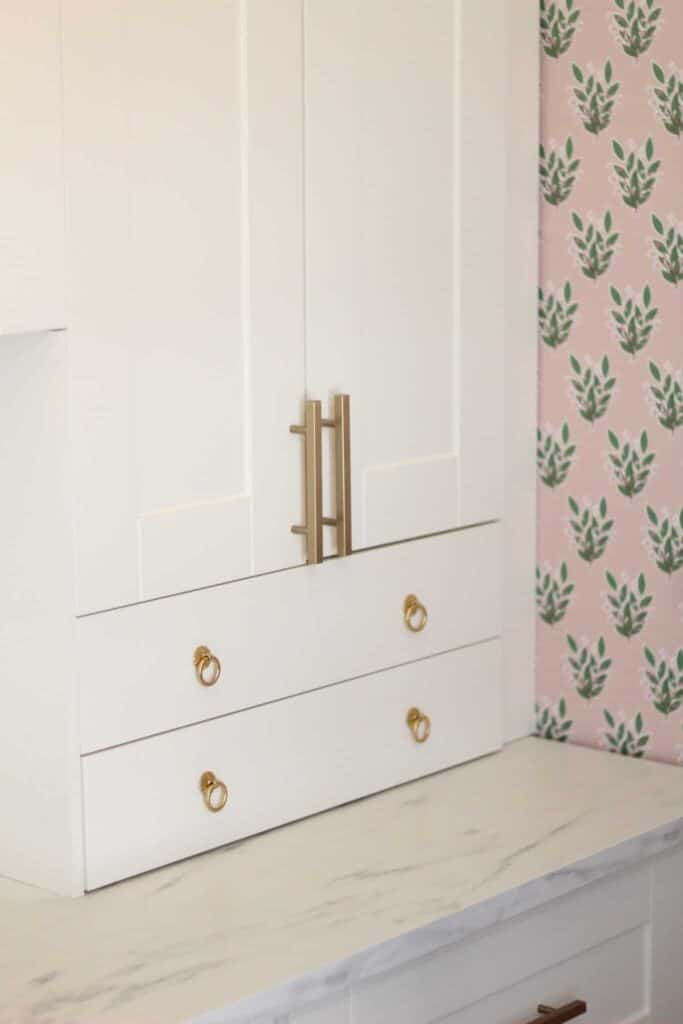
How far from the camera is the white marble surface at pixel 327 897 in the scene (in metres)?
1.58

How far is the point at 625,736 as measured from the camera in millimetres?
2316

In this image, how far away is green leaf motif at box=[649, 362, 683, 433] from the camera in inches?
86.7

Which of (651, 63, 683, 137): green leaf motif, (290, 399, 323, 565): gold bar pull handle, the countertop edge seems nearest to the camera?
the countertop edge

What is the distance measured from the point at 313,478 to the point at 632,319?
0.56 metres

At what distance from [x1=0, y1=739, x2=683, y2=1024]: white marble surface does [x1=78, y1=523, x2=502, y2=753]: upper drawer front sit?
0.60ft

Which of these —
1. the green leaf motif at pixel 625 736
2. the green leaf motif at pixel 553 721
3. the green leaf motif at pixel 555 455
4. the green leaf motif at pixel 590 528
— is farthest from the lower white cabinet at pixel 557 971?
the green leaf motif at pixel 555 455

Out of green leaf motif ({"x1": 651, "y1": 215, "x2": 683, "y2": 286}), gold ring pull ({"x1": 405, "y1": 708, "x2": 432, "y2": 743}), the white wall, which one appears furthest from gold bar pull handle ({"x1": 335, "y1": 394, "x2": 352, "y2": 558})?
green leaf motif ({"x1": 651, "y1": 215, "x2": 683, "y2": 286})

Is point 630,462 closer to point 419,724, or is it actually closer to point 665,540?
point 665,540

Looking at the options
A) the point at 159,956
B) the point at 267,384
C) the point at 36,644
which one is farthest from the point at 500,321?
the point at 159,956

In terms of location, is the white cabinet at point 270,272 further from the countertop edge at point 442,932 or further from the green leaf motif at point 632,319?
the countertop edge at point 442,932

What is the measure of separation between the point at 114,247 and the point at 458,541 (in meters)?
0.71

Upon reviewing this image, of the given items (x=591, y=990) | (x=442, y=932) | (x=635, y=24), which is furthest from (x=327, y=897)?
(x=635, y=24)

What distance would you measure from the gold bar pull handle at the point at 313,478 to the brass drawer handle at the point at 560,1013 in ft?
1.99

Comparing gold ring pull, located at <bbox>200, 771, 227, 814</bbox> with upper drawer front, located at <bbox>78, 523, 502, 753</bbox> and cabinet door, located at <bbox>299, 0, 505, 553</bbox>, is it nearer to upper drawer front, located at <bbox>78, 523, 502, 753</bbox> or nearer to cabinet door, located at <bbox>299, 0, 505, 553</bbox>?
upper drawer front, located at <bbox>78, 523, 502, 753</bbox>
